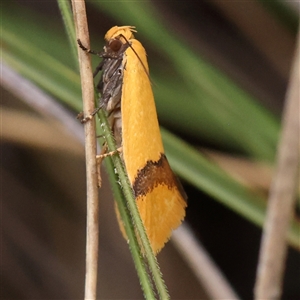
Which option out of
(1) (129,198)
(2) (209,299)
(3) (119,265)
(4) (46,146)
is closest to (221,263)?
(2) (209,299)

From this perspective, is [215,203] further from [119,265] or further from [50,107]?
[50,107]

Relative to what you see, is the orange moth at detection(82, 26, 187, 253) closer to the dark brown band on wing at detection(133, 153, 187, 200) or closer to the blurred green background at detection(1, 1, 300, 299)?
the dark brown band on wing at detection(133, 153, 187, 200)

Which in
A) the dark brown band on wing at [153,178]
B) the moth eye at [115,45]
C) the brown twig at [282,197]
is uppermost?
the moth eye at [115,45]

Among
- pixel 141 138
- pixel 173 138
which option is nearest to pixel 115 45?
pixel 141 138

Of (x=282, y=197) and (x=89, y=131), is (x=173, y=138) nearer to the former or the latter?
(x=89, y=131)

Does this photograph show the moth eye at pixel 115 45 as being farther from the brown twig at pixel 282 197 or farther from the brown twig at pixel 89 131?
the brown twig at pixel 282 197

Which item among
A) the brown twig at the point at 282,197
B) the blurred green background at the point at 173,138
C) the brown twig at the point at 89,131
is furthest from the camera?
the blurred green background at the point at 173,138

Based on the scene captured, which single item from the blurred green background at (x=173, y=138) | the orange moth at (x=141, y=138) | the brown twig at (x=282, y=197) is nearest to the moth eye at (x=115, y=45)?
the orange moth at (x=141, y=138)
